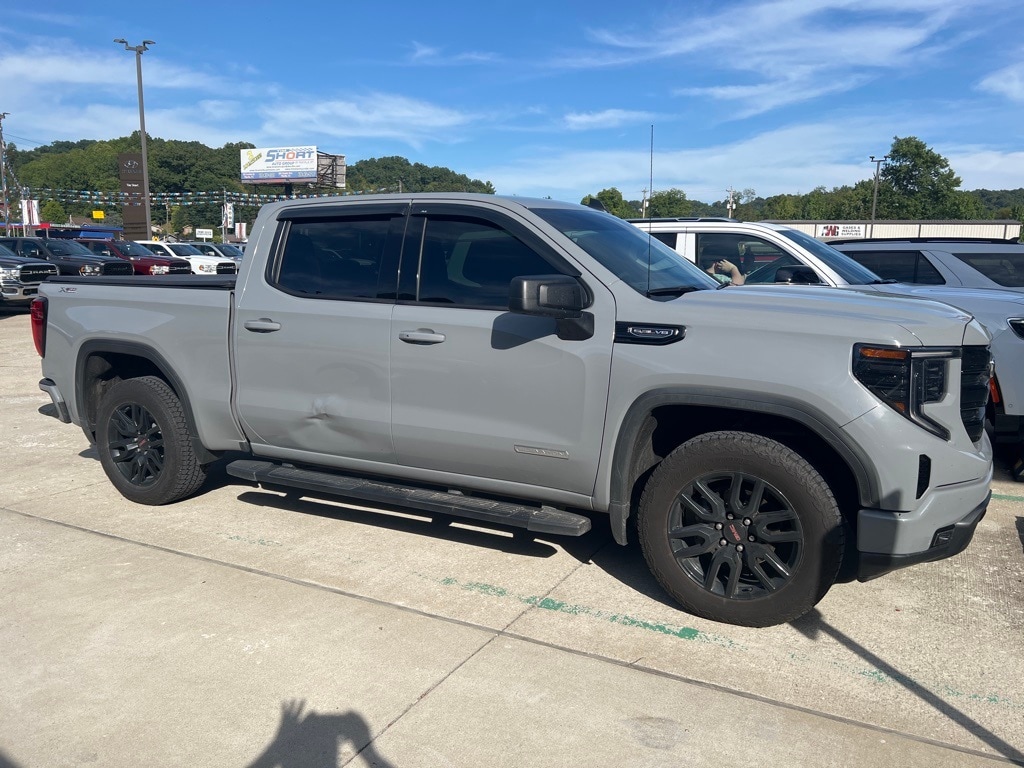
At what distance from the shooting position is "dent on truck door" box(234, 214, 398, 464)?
4.55m

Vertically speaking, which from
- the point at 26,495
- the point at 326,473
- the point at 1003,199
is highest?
the point at 1003,199

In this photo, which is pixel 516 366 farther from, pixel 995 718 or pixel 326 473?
pixel 995 718

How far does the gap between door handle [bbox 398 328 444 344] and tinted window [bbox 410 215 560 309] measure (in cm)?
19

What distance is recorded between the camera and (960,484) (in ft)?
11.5

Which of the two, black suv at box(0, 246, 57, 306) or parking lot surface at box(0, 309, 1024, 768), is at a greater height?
black suv at box(0, 246, 57, 306)

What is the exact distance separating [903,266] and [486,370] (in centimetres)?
611

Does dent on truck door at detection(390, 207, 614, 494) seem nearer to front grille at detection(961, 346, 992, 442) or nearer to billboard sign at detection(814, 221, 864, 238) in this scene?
front grille at detection(961, 346, 992, 442)

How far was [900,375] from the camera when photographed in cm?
337

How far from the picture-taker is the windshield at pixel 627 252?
13.7ft

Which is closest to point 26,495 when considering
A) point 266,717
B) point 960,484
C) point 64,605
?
point 64,605

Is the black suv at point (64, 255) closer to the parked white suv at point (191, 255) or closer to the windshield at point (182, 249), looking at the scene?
the parked white suv at point (191, 255)

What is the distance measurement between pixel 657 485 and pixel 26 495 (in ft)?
15.0

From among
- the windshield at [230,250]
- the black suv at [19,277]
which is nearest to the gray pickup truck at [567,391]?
the black suv at [19,277]

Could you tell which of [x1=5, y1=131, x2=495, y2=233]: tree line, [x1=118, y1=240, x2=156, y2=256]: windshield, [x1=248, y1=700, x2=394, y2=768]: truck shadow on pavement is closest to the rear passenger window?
[x1=248, y1=700, x2=394, y2=768]: truck shadow on pavement
